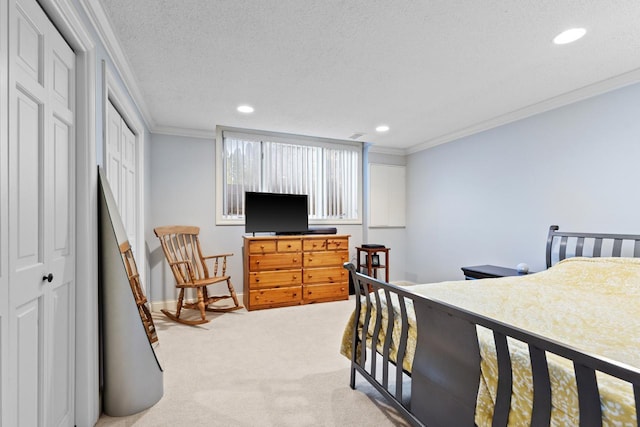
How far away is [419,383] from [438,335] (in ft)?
1.00

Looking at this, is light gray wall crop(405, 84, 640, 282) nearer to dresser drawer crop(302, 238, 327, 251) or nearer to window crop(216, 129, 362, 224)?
window crop(216, 129, 362, 224)

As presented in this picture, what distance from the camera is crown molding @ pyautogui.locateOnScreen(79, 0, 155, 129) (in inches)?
69.7

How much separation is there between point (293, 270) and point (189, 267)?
4.29 ft

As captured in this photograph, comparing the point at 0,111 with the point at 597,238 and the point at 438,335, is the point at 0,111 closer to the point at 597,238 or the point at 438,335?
the point at 438,335

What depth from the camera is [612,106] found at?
113 inches

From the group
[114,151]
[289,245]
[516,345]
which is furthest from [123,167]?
[516,345]

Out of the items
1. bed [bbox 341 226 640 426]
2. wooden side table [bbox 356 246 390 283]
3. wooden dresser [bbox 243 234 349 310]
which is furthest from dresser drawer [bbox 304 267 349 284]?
bed [bbox 341 226 640 426]

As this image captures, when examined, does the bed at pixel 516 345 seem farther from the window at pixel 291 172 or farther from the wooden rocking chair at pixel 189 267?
the window at pixel 291 172

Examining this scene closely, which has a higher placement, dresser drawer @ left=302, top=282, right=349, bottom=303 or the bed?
the bed

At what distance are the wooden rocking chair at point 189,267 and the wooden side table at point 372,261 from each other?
2.00 metres

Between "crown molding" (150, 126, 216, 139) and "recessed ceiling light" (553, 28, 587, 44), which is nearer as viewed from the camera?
"recessed ceiling light" (553, 28, 587, 44)

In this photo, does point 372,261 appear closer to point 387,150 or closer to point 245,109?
point 387,150

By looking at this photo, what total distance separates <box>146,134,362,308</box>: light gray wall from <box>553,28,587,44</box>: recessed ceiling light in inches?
151

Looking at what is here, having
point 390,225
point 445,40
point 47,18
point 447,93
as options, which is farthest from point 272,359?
point 390,225
